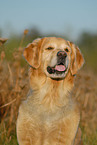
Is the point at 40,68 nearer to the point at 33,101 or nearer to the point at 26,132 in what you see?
the point at 33,101

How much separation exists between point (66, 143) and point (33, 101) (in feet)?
2.27

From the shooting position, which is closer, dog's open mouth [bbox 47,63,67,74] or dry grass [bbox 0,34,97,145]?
dog's open mouth [bbox 47,63,67,74]

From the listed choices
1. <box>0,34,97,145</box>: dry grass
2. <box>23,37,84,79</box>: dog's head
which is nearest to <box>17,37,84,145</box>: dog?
<box>23,37,84,79</box>: dog's head

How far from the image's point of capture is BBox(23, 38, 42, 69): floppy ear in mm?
3172

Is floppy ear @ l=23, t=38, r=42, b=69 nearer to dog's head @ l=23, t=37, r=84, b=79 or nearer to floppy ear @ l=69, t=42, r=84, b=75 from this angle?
dog's head @ l=23, t=37, r=84, b=79

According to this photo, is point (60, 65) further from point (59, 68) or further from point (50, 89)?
point (50, 89)

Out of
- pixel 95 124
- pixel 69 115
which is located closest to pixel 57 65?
pixel 69 115

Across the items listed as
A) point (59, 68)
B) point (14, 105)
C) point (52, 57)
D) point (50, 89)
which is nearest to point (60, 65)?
point (59, 68)

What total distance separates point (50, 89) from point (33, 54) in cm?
55

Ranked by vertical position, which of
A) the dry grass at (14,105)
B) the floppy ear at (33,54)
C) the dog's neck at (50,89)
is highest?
the floppy ear at (33,54)

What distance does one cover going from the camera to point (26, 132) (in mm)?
2980

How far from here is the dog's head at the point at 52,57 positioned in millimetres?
3086

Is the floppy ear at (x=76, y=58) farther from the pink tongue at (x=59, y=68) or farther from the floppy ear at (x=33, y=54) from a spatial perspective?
the floppy ear at (x=33, y=54)

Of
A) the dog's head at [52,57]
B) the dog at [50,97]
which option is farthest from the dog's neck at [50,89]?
the dog's head at [52,57]
